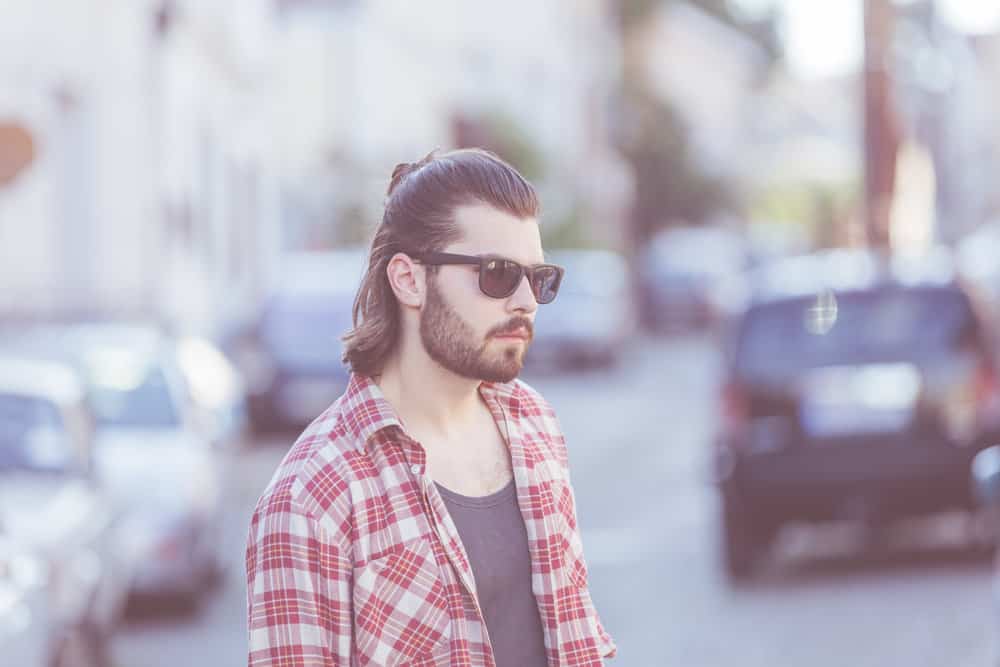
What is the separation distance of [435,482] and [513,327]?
10.8 inches

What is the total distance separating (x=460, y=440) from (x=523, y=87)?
159 feet

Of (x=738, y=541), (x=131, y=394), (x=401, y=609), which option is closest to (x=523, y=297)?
(x=401, y=609)

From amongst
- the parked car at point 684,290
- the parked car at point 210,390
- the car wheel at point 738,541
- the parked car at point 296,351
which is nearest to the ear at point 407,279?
the car wheel at point 738,541

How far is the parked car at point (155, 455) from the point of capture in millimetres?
10523

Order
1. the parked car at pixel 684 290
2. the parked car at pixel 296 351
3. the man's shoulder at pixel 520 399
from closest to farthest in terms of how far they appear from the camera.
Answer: the man's shoulder at pixel 520 399
the parked car at pixel 296 351
the parked car at pixel 684 290

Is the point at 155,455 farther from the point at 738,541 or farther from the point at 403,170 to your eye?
the point at 403,170

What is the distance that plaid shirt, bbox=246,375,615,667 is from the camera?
111 inches

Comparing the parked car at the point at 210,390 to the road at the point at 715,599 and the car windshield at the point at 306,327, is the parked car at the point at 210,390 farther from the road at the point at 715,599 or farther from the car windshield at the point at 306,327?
the car windshield at the point at 306,327

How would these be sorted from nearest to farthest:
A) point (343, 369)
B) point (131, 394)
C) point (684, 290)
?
point (131, 394) < point (343, 369) < point (684, 290)

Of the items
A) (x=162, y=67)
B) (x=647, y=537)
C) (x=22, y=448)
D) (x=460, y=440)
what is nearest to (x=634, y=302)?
(x=162, y=67)

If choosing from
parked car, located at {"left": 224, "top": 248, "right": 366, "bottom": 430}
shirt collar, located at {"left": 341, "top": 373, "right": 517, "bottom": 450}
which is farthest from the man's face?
parked car, located at {"left": 224, "top": 248, "right": 366, "bottom": 430}

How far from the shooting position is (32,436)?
27.3ft

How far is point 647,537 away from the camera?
13.5 metres

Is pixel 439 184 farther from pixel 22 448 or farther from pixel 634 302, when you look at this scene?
pixel 634 302
